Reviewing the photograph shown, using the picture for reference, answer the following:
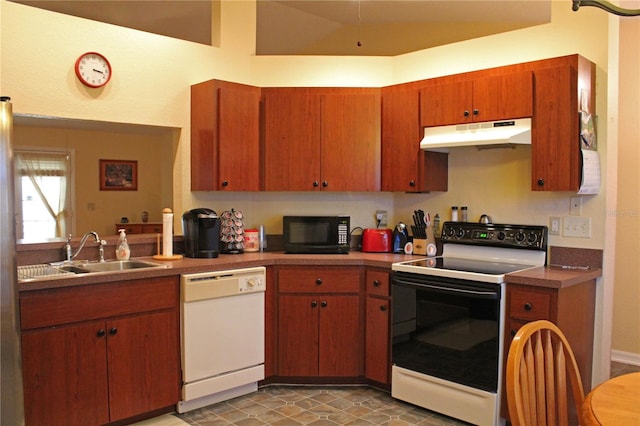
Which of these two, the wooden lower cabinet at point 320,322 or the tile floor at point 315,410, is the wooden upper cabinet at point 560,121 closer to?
the wooden lower cabinet at point 320,322

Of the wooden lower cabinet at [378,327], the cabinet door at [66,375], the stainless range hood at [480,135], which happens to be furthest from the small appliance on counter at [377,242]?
the cabinet door at [66,375]

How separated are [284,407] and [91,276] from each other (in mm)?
1387

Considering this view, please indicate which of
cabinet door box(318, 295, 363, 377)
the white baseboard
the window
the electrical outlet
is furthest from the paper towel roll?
the window

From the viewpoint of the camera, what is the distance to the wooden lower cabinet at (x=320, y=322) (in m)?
3.46

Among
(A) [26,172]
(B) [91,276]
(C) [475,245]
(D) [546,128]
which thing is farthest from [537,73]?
(A) [26,172]

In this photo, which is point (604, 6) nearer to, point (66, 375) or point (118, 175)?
point (66, 375)

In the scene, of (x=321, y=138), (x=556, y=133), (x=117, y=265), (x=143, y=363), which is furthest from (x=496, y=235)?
(x=117, y=265)

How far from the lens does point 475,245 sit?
3516 mm

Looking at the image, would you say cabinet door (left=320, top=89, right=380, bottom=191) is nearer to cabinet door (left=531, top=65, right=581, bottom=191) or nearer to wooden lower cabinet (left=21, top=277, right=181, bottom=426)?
cabinet door (left=531, top=65, right=581, bottom=191)

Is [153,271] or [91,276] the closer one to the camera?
[91,276]

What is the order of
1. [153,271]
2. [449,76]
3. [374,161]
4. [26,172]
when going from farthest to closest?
[26,172] < [374,161] < [449,76] < [153,271]

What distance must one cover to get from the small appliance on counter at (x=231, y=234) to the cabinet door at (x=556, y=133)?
1967 mm

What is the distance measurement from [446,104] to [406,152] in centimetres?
43

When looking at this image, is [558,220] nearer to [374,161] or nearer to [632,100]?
[374,161]
